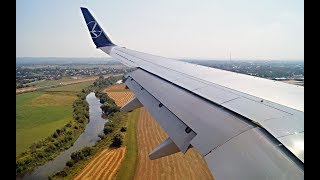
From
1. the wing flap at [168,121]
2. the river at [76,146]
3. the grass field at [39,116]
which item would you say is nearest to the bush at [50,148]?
the river at [76,146]

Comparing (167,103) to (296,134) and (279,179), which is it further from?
(279,179)

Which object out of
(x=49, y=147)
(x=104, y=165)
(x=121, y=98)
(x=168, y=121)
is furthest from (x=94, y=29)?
(x=121, y=98)

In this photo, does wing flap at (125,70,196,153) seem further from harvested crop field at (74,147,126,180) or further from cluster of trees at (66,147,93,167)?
cluster of trees at (66,147,93,167)

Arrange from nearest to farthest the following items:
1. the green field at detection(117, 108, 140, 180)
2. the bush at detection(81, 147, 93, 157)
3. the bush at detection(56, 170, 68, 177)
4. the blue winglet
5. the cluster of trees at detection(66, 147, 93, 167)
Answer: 1. the blue winglet
2. the green field at detection(117, 108, 140, 180)
3. the bush at detection(56, 170, 68, 177)
4. the cluster of trees at detection(66, 147, 93, 167)
5. the bush at detection(81, 147, 93, 157)

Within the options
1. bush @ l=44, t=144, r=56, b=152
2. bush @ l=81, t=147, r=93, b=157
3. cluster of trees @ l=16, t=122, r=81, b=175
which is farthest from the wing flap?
bush @ l=44, t=144, r=56, b=152

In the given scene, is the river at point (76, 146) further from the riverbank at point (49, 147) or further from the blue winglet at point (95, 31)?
the blue winglet at point (95, 31)

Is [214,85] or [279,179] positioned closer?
[279,179]
